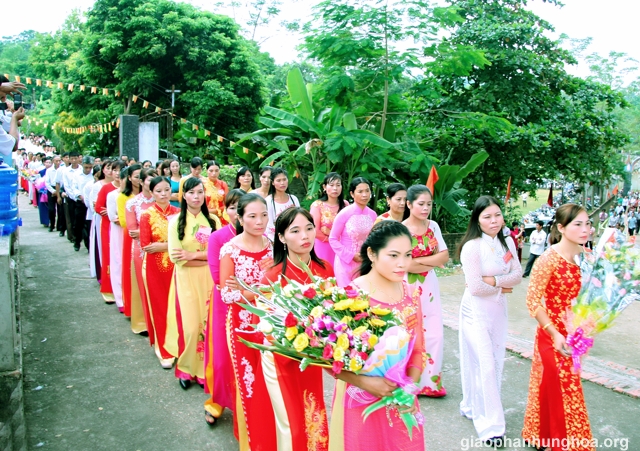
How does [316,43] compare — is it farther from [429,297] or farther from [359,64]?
[429,297]

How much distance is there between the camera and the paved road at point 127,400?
3.91 m

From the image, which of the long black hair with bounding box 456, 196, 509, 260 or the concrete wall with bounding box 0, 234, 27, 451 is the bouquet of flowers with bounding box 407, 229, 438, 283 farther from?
the concrete wall with bounding box 0, 234, 27, 451

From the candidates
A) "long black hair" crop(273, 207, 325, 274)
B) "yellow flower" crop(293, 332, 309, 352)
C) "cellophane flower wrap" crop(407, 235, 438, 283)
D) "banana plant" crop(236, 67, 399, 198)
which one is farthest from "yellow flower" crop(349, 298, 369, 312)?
"banana plant" crop(236, 67, 399, 198)

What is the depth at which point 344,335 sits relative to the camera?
2375 mm

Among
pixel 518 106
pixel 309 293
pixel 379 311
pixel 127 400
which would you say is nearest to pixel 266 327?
pixel 309 293

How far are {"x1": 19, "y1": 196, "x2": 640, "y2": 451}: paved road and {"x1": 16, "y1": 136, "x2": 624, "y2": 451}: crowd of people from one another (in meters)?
0.18

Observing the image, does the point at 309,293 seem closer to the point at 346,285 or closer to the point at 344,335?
the point at 344,335

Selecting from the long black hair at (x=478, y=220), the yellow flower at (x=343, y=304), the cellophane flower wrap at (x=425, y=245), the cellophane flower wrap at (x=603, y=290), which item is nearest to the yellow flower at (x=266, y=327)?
the yellow flower at (x=343, y=304)

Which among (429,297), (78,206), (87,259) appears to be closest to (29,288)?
(87,259)

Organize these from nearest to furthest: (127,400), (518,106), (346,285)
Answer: (346,285)
(127,400)
(518,106)

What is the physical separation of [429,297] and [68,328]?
13.3 feet

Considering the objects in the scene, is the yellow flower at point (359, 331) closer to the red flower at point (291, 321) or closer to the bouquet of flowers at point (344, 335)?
the bouquet of flowers at point (344, 335)

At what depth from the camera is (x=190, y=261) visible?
4.62 metres

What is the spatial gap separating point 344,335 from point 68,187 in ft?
32.4
